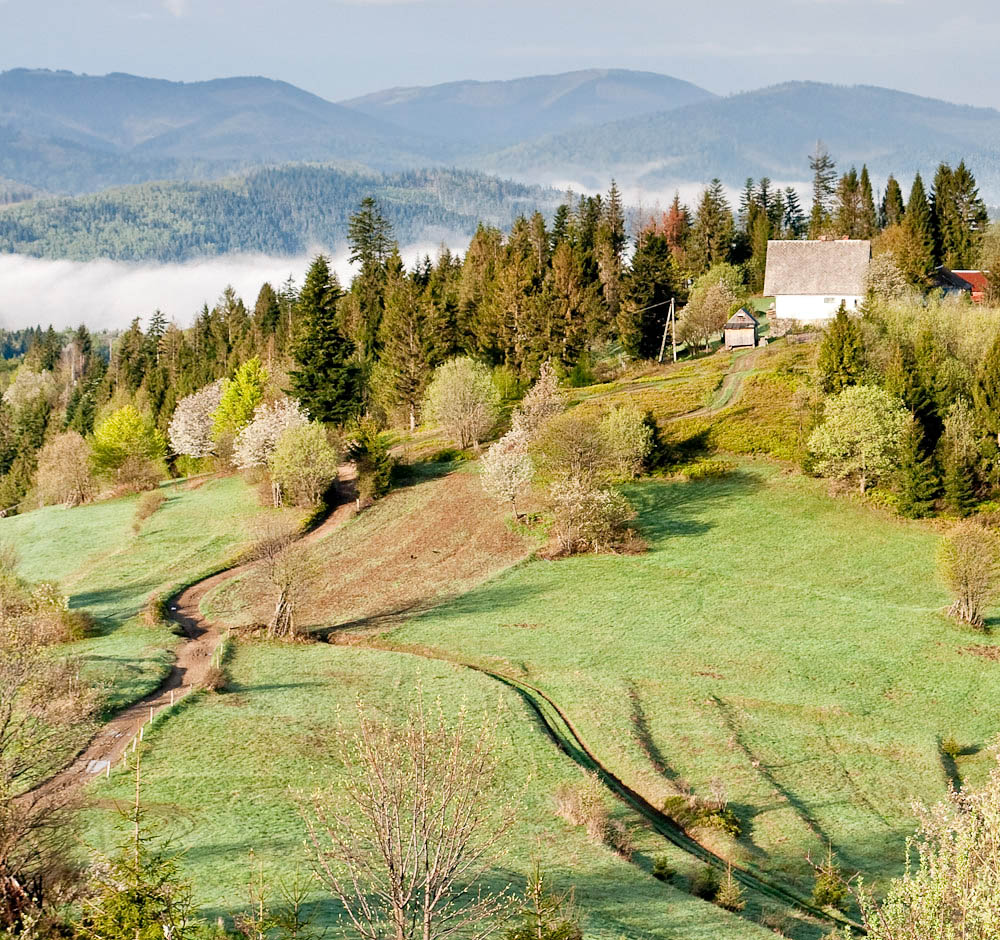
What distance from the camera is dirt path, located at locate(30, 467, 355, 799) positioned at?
30.0m

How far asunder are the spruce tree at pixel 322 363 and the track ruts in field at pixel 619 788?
111 feet

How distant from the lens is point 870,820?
101 feet

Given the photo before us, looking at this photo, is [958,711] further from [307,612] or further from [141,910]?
[141,910]

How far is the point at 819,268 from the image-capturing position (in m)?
93.3

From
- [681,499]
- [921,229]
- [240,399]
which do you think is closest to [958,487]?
[681,499]

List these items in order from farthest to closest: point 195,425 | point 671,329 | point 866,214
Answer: point 866,214 < point 195,425 < point 671,329

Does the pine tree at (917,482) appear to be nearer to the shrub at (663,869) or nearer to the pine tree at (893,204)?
the shrub at (663,869)

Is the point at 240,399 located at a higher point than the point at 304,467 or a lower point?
higher

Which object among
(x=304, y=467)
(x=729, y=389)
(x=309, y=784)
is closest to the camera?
(x=309, y=784)

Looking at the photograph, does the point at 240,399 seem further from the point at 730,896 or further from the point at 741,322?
the point at 730,896

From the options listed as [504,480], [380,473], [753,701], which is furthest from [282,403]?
[753,701]

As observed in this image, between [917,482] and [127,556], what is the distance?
4089 cm

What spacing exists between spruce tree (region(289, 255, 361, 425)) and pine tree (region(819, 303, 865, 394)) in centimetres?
3061

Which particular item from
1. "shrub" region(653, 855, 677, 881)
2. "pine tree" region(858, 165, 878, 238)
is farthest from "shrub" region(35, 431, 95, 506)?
"pine tree" region(858, 165, 878, 238)
